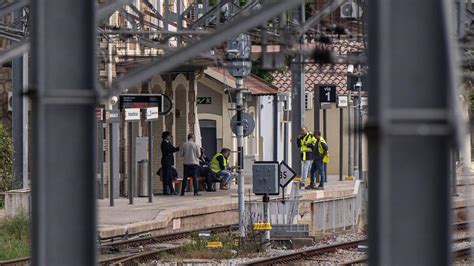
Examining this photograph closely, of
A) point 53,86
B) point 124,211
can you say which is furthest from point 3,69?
point 53,86

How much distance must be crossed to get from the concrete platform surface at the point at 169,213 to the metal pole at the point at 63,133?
52.6ft

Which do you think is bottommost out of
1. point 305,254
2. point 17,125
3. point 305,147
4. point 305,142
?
point 305,254

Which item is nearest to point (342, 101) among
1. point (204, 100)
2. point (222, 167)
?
point (204, 100)

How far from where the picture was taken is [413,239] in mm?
5336

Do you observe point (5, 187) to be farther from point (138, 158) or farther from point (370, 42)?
point (370, 42)

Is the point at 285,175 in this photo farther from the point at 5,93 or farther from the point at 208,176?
the point at 5,93

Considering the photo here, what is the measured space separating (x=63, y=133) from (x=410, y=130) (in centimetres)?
169

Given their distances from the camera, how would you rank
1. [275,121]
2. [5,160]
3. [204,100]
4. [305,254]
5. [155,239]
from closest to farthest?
[305,254] → [155,239] → [5,160] → [204,100] → [275,121]

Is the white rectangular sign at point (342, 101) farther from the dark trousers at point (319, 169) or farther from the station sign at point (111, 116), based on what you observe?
the station sign at point (111, 116)

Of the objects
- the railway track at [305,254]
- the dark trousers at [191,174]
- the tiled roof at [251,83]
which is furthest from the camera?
the tiled roof at [251,83]

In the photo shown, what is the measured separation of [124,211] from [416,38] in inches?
880

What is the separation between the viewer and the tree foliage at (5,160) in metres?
29.4

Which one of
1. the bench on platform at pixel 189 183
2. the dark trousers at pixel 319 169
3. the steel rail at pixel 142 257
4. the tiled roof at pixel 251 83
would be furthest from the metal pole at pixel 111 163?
the tiled roof at pixel 251 83

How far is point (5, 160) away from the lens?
29.6m
